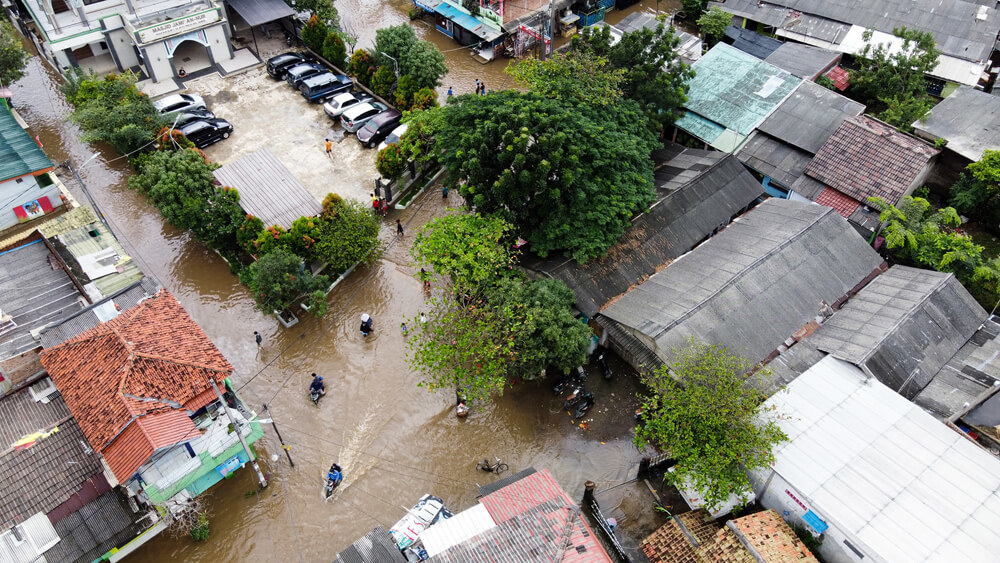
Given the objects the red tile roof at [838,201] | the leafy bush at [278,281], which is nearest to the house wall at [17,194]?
the leafy bush at [278,281]

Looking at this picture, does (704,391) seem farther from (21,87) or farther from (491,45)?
(21,87)

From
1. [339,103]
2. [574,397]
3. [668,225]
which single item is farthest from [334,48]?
[574,397]

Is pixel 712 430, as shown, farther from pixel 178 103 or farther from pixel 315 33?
pixel 315 33

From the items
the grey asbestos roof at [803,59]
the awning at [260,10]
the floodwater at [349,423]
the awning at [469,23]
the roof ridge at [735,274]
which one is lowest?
the floodwater at [349,423]

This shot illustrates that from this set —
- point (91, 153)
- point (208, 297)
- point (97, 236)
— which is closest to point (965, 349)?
point (208, 297)

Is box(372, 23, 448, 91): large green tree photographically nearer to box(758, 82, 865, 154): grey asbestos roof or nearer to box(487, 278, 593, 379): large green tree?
box(487, 278, 593, 379): large green tree

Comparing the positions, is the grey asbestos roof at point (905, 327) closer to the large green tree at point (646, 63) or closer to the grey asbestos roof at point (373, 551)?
the large green tree at point (646, 63)

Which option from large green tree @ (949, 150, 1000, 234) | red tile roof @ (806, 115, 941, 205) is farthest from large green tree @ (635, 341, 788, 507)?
large green tree @ (949, 150, 1000, 234)
